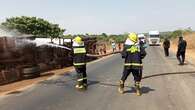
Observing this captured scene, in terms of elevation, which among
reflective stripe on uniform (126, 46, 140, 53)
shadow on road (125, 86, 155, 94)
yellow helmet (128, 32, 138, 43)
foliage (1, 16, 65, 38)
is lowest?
shadow on road (125, 86, 155, 94)

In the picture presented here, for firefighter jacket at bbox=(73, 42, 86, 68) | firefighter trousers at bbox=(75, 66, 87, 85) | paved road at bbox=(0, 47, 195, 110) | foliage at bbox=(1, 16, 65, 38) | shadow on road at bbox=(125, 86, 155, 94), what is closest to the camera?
paved road at bbox=(0, 47, 195, 110)

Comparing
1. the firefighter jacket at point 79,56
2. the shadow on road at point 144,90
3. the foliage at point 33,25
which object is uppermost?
the foliage at point 33,25

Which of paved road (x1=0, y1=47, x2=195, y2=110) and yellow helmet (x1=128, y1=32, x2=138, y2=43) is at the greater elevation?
yellow helmet (x1=128, y1=32, x2=138, y2=43)

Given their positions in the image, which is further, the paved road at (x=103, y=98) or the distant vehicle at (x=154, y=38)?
the distant vehicle at (x=154, y=38)

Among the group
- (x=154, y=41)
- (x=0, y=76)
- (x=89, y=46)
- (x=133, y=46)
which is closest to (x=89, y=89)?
(x=133, y=46)

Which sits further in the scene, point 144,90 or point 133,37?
point 144,90

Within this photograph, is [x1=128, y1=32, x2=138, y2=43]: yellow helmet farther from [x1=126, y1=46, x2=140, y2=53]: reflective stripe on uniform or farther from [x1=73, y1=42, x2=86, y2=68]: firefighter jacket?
[x1=73, y1=42, x2=86, y2=68]: firefighter jacket

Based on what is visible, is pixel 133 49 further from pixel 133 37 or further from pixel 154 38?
pixel 154 38

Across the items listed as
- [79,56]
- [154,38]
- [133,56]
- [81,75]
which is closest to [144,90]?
[133,56]

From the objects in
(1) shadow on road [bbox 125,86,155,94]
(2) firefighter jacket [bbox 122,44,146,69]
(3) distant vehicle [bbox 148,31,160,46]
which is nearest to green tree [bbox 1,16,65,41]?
(3) distant vehicle [bbox 148,31,160,46]

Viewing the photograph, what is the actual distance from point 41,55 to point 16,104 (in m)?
14.2

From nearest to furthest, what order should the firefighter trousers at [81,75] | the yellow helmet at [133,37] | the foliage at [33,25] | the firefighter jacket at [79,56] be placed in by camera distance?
the yellow helmet at [133,37] < the firefighter trousers at [81,75] < the firefighter jacket at [79,56] < the foliage at [33,25]

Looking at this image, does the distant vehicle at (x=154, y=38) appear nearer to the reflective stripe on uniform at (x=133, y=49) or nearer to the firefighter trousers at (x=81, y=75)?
the firefighter trousers at (x=81, y=75)

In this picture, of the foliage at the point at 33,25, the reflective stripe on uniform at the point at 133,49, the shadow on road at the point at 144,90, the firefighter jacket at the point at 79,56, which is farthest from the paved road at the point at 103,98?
the foliage at the point at 33,25
